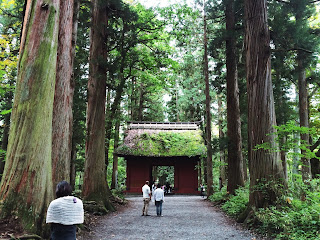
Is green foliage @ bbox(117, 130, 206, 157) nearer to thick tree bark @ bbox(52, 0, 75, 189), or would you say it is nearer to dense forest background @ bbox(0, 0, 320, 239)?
dense forest background @ bbox(0, 0, 320, 239)

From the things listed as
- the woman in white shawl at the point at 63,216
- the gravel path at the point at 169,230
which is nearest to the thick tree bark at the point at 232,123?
the gravel path at the point at 169,230

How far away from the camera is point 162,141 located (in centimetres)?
2136

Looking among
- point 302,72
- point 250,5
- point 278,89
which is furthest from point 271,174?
point 278,89

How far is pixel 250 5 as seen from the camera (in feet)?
23.9

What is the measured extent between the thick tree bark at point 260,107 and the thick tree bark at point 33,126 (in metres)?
5.05

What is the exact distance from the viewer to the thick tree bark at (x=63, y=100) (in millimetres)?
5891

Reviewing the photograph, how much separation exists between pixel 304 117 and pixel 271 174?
13.8 feet

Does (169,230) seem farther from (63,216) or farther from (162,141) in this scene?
(162,141)

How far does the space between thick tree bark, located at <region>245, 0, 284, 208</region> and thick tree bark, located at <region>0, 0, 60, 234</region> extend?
5050 mm

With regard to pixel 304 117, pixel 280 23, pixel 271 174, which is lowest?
pixel 271 174

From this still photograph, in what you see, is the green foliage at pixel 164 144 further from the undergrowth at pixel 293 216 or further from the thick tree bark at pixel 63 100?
the thick tree bark at pixel 63 100

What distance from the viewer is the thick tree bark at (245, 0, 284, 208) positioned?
21.2 feet

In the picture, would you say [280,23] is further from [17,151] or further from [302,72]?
[17,151]

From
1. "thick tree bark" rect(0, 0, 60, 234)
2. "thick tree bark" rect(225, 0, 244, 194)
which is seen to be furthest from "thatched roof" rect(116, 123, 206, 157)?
"thick tree bark" rect(0, 0, 60, 234)
